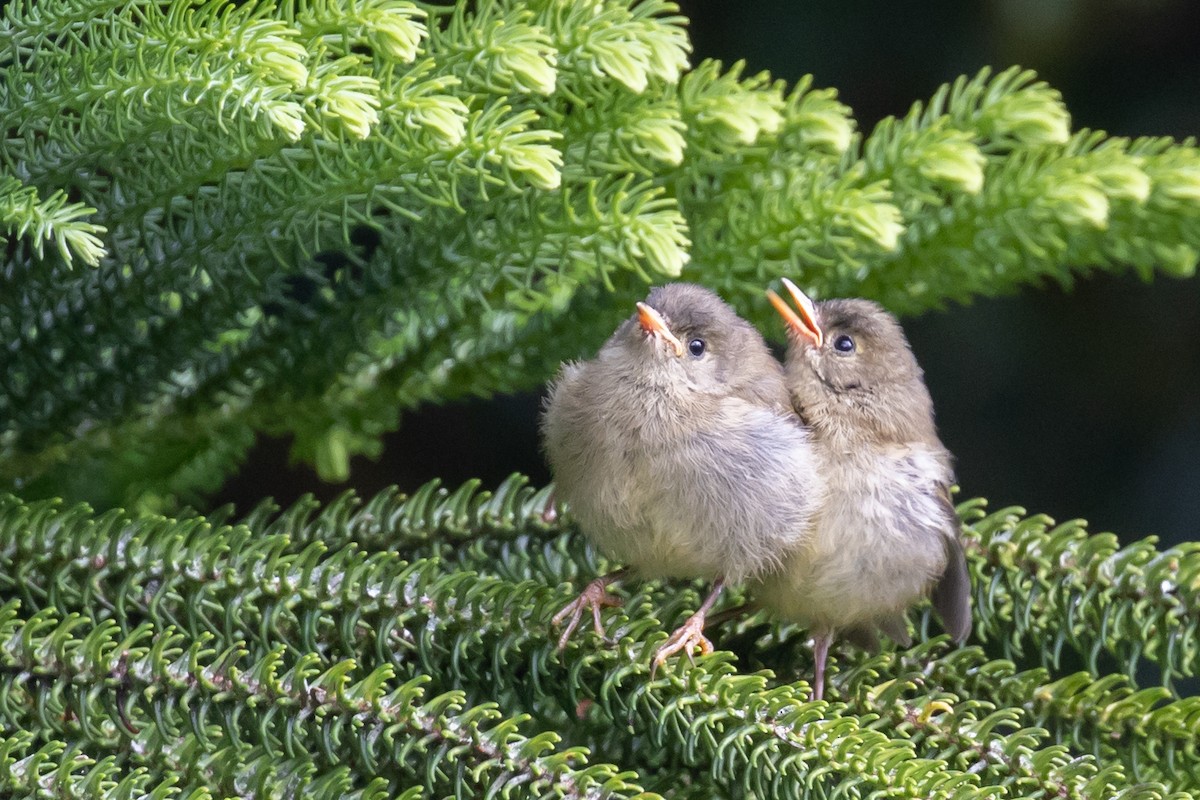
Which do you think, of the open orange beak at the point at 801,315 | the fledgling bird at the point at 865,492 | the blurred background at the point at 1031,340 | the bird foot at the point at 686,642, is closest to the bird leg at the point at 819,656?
the fledgling bird at the point at 865,492

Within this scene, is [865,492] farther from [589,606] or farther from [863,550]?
[589,606]

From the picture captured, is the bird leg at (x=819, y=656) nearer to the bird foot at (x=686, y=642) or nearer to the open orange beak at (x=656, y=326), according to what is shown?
the bird foot at (x=686, y=642)

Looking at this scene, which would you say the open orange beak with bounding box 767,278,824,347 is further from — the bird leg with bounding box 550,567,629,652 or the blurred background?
the blurred background

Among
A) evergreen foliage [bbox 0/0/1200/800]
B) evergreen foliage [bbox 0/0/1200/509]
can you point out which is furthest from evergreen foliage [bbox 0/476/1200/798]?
evergreen foliage [bbox 0/0/1200/509]

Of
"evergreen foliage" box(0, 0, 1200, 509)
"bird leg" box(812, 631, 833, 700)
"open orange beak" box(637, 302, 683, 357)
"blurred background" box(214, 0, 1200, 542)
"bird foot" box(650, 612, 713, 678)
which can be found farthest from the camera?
"blurred background" box(214, 0, 1200, 542)

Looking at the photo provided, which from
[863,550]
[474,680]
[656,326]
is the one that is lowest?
[474,680]

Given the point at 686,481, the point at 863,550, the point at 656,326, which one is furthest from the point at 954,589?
the point at 656,326
